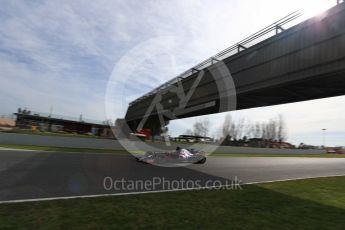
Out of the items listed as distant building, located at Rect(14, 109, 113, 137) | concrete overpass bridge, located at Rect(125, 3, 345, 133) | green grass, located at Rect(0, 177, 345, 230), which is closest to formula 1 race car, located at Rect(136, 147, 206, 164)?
concrete overpass bridge, located at Rect(125, 3, 345, 133)

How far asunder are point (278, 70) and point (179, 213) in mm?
10337

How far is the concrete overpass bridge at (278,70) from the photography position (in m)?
12.3

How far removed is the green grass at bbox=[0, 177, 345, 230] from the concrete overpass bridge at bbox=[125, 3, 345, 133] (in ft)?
19.2

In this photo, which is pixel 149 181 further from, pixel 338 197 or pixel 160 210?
pixel 338 197

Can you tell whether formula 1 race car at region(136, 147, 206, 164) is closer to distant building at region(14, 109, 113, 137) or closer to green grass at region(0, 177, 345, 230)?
green grass at region(0, 177, 345, 230)

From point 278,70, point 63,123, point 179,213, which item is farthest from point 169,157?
point 63,123

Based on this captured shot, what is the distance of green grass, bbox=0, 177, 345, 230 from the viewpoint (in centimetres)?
575

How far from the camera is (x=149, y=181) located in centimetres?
1142

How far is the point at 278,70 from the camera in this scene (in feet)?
49.2

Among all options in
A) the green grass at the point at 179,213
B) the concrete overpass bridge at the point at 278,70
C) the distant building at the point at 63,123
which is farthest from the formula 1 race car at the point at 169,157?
the distant building at the point at 63,123

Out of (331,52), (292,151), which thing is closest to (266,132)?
(292,151)

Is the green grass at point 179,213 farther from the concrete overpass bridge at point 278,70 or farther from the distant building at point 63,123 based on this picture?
the distant building at point 63,123

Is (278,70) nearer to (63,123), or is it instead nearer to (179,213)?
(179,213)

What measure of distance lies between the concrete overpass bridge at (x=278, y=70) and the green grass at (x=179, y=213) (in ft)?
19.2
